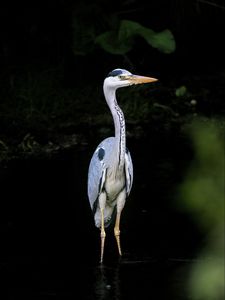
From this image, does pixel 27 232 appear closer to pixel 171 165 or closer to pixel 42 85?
pixel 171 165

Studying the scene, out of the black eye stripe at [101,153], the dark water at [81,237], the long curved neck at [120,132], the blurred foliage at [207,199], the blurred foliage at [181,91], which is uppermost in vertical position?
the blurred foliage at [207,199]

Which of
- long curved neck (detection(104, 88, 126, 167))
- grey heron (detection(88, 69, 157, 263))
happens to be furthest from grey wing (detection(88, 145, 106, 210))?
long curved neck (detection(104, 88, 126, 167))

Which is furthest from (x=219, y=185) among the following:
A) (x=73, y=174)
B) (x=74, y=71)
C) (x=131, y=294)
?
(x=74, y=71)

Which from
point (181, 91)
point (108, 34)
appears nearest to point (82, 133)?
point (108, 34)

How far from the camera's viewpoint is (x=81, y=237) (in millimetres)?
5680

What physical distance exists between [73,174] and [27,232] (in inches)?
74.2

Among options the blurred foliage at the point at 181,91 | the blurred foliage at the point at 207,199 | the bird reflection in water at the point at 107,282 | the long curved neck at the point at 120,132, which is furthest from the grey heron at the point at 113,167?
the blurred foliage at the point at 181,91

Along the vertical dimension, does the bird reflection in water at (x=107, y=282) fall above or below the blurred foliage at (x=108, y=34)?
below

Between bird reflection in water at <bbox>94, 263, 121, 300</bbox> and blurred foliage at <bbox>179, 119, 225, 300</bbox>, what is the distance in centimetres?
359

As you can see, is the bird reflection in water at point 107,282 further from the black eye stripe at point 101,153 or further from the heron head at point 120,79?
the heron head at point 120,79

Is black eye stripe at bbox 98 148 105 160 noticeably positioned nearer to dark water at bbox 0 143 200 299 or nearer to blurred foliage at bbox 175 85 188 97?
dark water at bbox 0 143 200 299

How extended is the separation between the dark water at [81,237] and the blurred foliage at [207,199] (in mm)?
2812

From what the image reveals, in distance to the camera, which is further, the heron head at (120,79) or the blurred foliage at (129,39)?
the blurred foliage at (129,39)

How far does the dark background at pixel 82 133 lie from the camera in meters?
5.03
